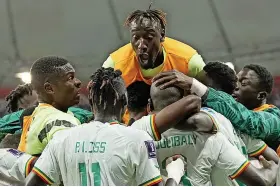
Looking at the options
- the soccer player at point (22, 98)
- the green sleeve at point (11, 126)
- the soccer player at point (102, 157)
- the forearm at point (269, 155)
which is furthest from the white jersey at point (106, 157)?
A: the soccer player at point (22, 98)

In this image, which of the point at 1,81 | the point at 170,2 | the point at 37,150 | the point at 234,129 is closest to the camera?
the point at 37,150

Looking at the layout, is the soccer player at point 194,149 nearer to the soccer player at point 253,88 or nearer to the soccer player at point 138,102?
the soccer player at point 138,102

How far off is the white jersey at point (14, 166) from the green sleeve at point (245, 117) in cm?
86

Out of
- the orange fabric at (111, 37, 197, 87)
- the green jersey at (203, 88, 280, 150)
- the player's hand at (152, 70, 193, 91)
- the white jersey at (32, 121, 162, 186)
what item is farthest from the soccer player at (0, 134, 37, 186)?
the green jersey at (203, 88, 280, 150)

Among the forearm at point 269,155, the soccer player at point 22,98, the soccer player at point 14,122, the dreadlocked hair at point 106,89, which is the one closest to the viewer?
the dreadlocked hair at point 106,89

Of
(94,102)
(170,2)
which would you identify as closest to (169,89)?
(94,102)

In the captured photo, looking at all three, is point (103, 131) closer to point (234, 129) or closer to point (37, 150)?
point (37, 150)

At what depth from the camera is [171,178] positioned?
2195 mm

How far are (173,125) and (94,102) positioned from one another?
0.34 metres

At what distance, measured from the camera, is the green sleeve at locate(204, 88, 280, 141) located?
8.91 feet

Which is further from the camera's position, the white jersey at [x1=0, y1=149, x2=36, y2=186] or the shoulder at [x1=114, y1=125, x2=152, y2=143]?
the white jersey at [x1=0, y1=149, x2=36, y2=186]

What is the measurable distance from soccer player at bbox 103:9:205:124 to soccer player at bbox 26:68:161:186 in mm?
857

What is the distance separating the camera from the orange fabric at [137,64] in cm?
306

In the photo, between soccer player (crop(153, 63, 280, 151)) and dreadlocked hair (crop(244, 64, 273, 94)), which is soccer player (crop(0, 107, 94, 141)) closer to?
soccer player (crop(153, 63, 280, 151))
